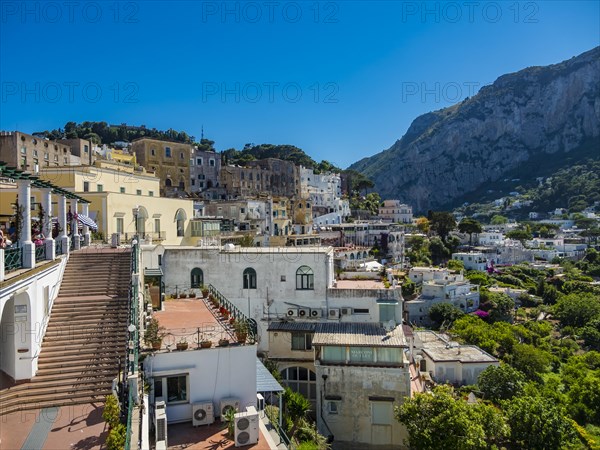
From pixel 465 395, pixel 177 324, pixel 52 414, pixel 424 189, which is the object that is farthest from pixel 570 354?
pixel 424 189

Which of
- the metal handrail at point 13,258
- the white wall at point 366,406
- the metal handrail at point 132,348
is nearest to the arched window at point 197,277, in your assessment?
the metal handrail at point 132,348

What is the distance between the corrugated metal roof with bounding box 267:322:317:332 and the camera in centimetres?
2133

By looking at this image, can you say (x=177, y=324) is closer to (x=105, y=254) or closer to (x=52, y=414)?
(x=105, y=254)

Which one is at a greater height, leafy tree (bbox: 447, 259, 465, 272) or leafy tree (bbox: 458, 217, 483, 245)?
leafy tree (bbox: 458, 217, 483, 245)

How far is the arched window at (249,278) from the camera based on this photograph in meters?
22.8

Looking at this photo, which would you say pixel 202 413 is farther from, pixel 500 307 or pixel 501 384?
pixel 500 307

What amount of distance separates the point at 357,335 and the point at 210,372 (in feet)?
31.6

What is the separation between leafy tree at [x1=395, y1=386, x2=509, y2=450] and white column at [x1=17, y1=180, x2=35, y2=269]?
1492 cm

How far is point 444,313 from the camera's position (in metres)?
49.8

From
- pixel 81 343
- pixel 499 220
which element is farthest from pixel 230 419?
pixel 499 220

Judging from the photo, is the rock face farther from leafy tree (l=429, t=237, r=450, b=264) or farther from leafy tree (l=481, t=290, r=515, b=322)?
leafy tree (l=481, t=290, r=515, b=322)

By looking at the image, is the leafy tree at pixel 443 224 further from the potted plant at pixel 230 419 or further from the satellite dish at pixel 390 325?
the potted plant at pixel 230 419

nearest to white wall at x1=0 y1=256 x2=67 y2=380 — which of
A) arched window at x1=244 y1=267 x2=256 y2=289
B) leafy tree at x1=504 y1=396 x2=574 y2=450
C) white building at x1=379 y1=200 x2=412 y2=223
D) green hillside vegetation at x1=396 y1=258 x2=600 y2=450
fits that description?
arched window at x1=244 y1=267 x2=256 y2=289

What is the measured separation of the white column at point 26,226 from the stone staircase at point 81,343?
2.35m
